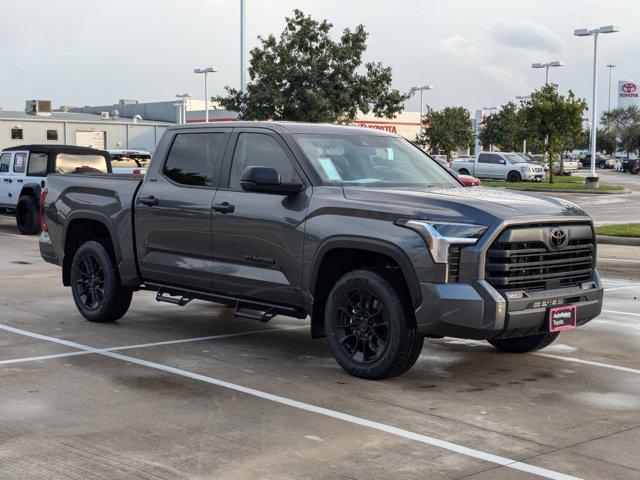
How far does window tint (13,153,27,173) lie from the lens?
2100 cm

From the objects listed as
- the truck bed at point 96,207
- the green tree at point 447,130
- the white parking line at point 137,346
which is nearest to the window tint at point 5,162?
the truck bed at point 96,207

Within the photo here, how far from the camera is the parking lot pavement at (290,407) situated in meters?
5.14

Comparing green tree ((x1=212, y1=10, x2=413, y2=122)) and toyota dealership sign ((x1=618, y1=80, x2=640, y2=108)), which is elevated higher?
toyota dealership sign ((x1=618, y1=80, x2=640, y2=108))

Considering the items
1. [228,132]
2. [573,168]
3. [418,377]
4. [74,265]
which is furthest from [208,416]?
[573,168]

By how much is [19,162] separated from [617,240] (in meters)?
13.0

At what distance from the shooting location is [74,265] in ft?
31.8

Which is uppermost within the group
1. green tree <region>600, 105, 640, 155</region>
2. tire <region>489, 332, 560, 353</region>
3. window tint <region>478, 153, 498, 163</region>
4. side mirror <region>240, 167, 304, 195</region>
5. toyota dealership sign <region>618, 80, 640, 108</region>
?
toyota dealership sign <region>618, 80, 640, 108</region>

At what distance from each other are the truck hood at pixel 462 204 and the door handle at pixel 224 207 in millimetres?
1138

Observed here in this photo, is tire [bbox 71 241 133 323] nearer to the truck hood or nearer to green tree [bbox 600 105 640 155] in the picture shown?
the truck hood

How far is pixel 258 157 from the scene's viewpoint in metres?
8.01

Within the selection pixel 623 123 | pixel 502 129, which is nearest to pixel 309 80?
pixel 502 129

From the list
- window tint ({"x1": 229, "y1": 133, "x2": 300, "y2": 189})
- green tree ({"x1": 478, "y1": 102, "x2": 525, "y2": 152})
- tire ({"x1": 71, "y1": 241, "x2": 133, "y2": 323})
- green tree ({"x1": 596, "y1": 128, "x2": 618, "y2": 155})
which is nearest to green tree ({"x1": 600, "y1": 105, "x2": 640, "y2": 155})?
green tree ({"x1": 596, "y1": 128, "x2": 618, "y2": 155})

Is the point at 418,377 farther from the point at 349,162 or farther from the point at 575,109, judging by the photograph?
the point at 575,109

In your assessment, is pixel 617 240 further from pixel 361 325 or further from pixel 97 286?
pixel 361 325
